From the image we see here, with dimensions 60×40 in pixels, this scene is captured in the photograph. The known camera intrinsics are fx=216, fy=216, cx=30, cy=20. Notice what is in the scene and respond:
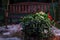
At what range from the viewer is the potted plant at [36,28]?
4684mm

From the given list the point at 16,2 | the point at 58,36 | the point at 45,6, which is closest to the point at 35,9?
the point at 45,6

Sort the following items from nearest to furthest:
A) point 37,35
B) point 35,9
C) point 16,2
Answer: point 37,35 → point 35,9 → point 16,2

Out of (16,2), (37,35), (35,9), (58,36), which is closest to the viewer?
(37,35)

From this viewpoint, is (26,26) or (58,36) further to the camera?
(58,36)

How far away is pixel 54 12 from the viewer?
29.8 feet

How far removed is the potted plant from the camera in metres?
4.68

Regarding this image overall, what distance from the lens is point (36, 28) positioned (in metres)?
4.71

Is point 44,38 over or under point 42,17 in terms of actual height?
under

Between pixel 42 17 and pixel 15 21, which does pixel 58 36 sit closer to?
pixel 42 17

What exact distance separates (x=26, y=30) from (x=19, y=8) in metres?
4.19

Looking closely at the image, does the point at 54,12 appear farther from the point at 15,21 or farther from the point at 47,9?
the point at 15,21

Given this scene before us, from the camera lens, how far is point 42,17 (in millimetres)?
4863

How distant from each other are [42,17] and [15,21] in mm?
4085

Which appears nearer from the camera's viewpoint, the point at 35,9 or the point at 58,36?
the point at 58,36
